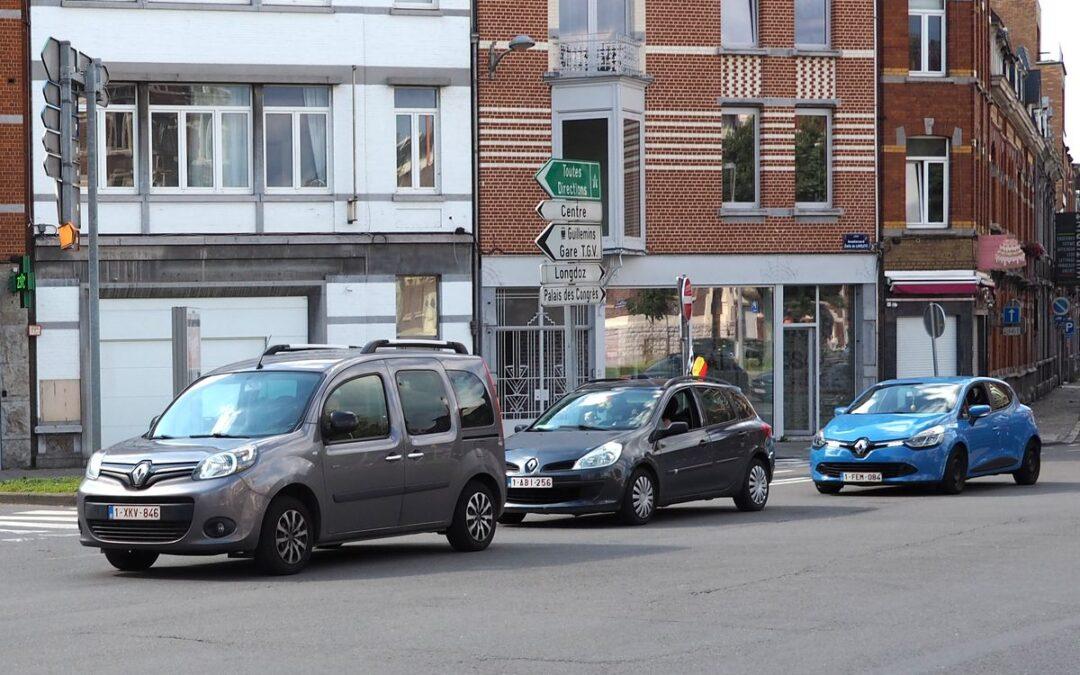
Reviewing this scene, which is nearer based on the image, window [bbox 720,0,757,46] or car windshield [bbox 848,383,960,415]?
car windshield [bbox 848,383,960,415]

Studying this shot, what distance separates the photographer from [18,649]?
9062 mm

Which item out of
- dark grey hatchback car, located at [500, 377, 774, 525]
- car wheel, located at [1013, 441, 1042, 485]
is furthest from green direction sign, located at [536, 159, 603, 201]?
car wheel, located at [1013, 441, 1042, 485]

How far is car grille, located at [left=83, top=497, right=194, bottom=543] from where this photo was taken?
39.6ft

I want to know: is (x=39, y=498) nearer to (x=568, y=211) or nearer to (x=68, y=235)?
(x=68, y=235)

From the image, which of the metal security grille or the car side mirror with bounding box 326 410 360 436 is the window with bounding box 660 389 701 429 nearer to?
the car side mirror with bounding box 326 410 360 436

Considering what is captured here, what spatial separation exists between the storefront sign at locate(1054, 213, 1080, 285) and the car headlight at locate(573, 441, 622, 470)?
4785 cm

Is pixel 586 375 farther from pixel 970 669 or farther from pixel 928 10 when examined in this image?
pixel 970 669

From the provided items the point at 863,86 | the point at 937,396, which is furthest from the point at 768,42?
the point at 937,396

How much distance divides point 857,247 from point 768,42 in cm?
443

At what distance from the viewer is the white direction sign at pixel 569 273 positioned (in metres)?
20.7

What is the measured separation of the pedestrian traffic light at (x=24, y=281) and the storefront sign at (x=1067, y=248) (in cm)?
4269

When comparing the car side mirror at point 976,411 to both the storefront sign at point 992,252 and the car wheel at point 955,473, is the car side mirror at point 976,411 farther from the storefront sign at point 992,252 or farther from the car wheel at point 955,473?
the storefront sign at point 992,252

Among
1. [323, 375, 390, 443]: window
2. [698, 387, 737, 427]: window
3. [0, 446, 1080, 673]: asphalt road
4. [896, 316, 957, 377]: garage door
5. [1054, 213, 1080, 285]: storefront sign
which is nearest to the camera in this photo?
[0, 446, 1080, 673]: asphalt road

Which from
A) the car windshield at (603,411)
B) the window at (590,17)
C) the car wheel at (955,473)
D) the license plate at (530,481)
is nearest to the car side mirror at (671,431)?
the car windshield at (603,411)
